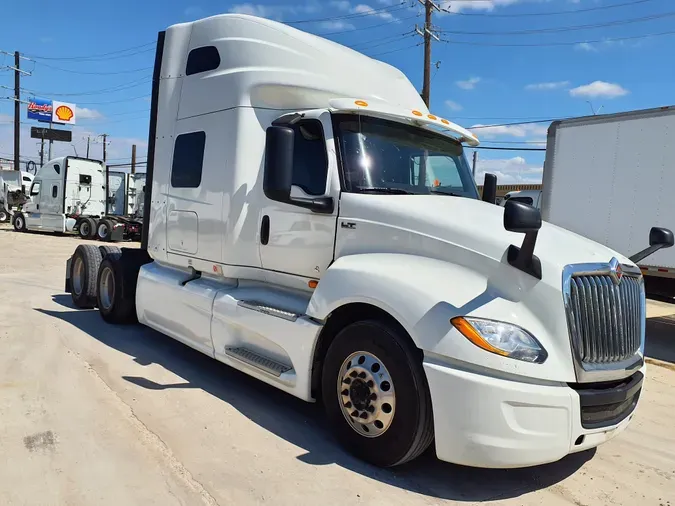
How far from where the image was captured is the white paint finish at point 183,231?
5484 millimetres

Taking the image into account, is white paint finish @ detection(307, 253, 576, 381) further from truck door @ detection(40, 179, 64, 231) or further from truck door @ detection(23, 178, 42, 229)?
truck door @ detection(23, 178, 42, 229)

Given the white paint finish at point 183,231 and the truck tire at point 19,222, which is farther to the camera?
the truck tire at point 19,222

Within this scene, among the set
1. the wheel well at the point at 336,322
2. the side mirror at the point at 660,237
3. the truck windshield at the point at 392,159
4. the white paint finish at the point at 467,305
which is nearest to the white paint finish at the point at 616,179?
the side mirror at the point at 660,237

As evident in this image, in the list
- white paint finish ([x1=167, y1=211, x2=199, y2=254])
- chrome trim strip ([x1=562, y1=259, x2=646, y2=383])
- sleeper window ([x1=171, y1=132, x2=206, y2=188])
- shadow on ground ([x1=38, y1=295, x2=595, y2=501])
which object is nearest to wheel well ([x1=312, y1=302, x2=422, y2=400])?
shadow on ground ([x1=38, y1=295, x2=595, y2=501])

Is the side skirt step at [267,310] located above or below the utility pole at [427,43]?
below

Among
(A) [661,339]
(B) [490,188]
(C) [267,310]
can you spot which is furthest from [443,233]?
(A) [661,339]

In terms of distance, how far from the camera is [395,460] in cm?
332

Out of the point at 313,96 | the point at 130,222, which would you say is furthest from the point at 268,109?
the point at 130,222

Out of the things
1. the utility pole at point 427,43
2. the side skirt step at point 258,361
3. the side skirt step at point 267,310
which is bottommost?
the side skirt step at point 258,361

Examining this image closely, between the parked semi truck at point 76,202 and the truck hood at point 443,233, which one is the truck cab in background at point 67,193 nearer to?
the parked semi truck at point 76,202

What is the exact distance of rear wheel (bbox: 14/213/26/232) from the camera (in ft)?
88.9

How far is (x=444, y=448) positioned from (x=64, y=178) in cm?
2495

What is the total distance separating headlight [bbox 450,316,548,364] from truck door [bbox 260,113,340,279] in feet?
4.69

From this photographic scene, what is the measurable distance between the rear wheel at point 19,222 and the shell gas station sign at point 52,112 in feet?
149
